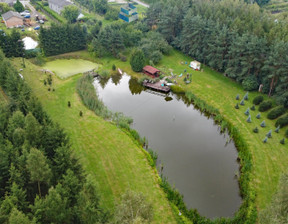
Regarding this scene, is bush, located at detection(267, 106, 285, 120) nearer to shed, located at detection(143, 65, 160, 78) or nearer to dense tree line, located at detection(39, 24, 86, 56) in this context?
shed, located at detection(143, 65, 160, 78)

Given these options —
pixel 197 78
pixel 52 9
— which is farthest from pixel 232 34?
pixel 52 9

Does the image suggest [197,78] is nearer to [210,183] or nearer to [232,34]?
[232,34]

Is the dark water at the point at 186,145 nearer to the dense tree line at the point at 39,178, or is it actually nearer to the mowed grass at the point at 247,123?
the mowed grass at the point at 247,123

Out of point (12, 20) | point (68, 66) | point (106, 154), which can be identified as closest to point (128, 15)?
point (68, 66)

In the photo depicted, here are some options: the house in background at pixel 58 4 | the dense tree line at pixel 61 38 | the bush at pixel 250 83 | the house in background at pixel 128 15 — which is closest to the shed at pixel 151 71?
the bush at pixel 250 83

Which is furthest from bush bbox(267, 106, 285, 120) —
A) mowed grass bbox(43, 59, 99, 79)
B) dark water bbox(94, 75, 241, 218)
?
mowed grass bbox(43, 59, 99, 79)

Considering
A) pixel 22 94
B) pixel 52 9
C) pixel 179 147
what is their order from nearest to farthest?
pixel 22 94 < pixel 179 147 < pixel 52 9
